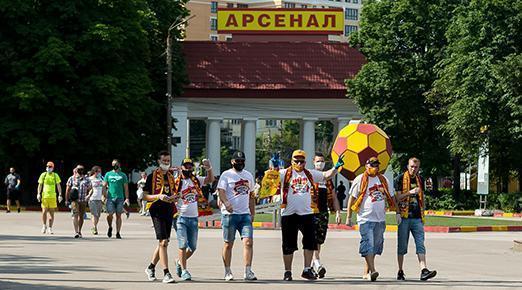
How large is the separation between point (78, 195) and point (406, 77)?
4021 centimetres

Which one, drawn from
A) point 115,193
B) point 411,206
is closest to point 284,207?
point 411,206

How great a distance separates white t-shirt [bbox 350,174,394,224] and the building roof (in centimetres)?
5913

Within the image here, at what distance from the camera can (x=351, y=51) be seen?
79750 millimetres

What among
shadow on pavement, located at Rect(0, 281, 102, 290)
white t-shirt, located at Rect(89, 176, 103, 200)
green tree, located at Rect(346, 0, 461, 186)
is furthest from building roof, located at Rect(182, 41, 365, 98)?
shadow on pavement, located at Rect(0, 281, 102, 290)

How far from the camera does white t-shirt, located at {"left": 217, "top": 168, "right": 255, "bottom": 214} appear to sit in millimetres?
19281

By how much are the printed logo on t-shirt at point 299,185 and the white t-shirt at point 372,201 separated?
73 cm

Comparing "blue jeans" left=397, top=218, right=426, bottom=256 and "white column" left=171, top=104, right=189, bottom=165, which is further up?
"white column" left=171, top=104, right=189, bottom=165

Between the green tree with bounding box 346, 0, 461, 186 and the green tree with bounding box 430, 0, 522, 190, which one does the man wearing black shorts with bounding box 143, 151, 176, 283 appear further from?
the green tree with bounding box 346, 0, 461, 186

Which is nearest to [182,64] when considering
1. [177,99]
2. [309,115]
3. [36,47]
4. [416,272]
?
[177,99]

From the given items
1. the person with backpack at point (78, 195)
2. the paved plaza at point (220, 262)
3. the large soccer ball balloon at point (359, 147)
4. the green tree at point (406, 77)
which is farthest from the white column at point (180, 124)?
the person with backpack at point (78, 195)

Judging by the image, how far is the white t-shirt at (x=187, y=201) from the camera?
757 inches

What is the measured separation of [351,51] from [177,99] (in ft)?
36.0

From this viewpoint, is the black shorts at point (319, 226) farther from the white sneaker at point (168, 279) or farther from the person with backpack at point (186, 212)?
the white sneaker at point (168, 279)

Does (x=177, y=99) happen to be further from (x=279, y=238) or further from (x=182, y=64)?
(x=279, y=238)
